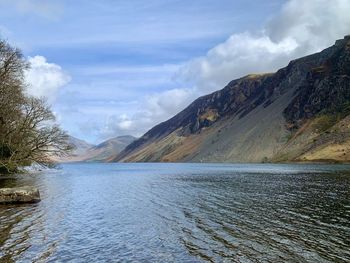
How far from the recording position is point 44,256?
820 inches

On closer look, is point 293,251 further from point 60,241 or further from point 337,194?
point 337,194

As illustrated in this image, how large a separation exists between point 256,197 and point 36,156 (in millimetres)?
35070

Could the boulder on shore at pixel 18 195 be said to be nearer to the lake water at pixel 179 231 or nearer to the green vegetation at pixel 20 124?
the lake water at pixel 179 231

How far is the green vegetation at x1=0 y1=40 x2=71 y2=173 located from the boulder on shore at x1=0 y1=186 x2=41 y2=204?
52.6 feet

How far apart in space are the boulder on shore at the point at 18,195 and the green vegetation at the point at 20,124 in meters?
16.0

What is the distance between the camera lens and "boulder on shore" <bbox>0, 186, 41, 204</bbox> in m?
40.3

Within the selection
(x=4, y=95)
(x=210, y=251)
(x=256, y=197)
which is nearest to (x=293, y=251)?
(x=210, y=251)

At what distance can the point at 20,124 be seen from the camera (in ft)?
196

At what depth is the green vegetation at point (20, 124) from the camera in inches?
2069

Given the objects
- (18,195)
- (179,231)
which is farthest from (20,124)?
(179,231)

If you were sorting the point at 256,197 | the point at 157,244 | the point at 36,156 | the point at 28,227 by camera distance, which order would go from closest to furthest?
the point at 157,244 → the point at 28,227 → the point at 256,197 → the point at 36,156

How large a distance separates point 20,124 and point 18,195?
21.3m

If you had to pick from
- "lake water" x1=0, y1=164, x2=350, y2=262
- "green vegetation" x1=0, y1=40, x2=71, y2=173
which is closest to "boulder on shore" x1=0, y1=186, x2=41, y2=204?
"lake water" x1=0, y1=164, x2=350, y2=262

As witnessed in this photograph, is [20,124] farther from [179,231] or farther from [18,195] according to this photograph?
[179,231]
